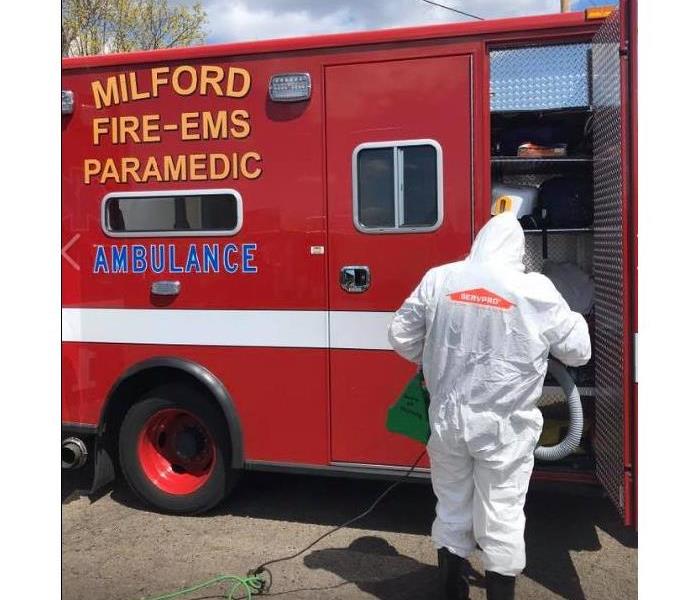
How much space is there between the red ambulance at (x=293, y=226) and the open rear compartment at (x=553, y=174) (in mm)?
15

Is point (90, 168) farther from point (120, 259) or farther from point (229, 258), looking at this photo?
point (229, 258)

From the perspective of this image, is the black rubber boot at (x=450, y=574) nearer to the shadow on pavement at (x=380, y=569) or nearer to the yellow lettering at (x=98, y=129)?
the shadow on pavement at (x=380, y=569)

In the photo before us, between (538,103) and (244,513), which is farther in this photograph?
(244,513)

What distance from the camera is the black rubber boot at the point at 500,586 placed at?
306 centimetres

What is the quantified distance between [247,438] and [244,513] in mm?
654

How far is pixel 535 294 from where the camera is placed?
2961 millimetres

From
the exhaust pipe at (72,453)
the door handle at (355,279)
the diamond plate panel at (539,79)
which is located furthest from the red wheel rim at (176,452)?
the diamond plate panel at (539,79)

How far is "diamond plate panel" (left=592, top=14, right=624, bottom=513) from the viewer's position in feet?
10.7

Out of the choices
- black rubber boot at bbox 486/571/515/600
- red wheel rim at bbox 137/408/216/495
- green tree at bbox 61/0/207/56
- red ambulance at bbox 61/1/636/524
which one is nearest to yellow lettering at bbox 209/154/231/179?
red ambulance at bbox 61/1/636/524

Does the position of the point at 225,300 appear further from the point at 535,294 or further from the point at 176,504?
the point at 535,294

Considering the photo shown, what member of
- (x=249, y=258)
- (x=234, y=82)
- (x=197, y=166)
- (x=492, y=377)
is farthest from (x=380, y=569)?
(x=234, y=82)

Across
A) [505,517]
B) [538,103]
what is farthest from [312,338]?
[538,103]

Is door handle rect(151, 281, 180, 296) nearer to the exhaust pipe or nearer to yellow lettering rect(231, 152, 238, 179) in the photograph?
yellow lettering rect(231, 152, 238, 179)

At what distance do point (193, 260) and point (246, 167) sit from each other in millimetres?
654
